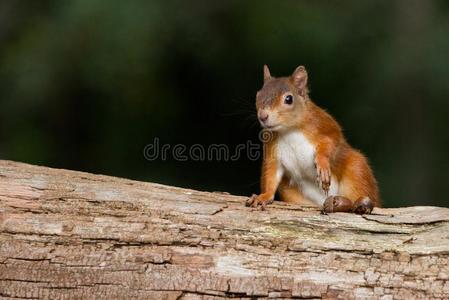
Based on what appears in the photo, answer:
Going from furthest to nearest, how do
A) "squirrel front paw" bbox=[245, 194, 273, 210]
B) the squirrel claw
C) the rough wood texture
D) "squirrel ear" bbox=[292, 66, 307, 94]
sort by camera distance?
"squirrel ear" bbox=[292, 66, 307, 94], the squirrel claw, "squirrel front paw" bbox=[245, 194, 273, 210], the rough wood texture

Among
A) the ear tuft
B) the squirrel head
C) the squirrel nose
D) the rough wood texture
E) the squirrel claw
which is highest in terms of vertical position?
the ear tuft

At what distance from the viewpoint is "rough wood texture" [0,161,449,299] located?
8.39 feet

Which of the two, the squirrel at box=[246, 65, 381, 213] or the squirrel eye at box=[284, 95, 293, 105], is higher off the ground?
the squirrel eye at box=[284, 95, 293, 105]

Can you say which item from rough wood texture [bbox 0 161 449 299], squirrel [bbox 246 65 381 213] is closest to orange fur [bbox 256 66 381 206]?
squirrel [bbox 246 65 381 213]

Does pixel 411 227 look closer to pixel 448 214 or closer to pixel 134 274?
pixel 448 214

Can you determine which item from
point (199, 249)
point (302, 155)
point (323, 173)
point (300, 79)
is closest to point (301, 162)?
point (302, 155)

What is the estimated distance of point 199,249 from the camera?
8.75 ft

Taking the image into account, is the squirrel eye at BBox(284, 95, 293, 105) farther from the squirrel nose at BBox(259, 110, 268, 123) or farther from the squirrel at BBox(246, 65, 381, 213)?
the squirrel nose at BBox(259, 110, 268, 123)

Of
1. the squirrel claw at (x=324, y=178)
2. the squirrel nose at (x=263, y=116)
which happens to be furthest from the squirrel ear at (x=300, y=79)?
the squirrel claw at (x=324, y=178)

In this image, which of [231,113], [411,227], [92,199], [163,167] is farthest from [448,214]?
[163,167]

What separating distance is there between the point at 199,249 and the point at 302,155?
98 centimetres

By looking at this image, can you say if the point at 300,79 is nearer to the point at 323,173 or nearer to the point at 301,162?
the point at 301,162

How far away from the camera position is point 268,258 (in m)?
2.64

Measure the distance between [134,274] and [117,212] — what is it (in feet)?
0.97
